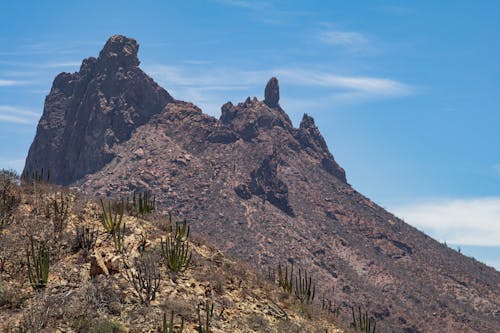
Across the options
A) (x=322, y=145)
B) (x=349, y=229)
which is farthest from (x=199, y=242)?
(x=322, y=145)

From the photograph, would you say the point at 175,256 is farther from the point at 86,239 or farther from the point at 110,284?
the point at 86,239

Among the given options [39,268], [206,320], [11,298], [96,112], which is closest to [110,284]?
[39,268]

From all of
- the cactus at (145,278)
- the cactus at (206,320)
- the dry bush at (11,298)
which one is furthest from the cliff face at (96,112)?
the cactus at (206,320)

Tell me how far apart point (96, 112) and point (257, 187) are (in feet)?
135

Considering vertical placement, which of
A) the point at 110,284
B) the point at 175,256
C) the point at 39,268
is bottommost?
the point at 110,284

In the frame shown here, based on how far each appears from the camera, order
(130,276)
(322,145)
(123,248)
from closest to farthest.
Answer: (130,276) → (123,248) → (322,145)

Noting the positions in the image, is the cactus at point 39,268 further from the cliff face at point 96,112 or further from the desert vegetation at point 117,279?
the cliff face at point 96,112

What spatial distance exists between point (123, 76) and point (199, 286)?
114 m

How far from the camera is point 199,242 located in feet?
68.3

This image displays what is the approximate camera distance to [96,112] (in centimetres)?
12500

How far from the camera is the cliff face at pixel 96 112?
121 m

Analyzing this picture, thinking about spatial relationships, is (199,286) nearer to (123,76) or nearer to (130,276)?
(130,276)

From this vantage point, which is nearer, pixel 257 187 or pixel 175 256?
pixel 175 256

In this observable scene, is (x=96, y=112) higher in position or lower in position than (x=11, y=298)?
higher
